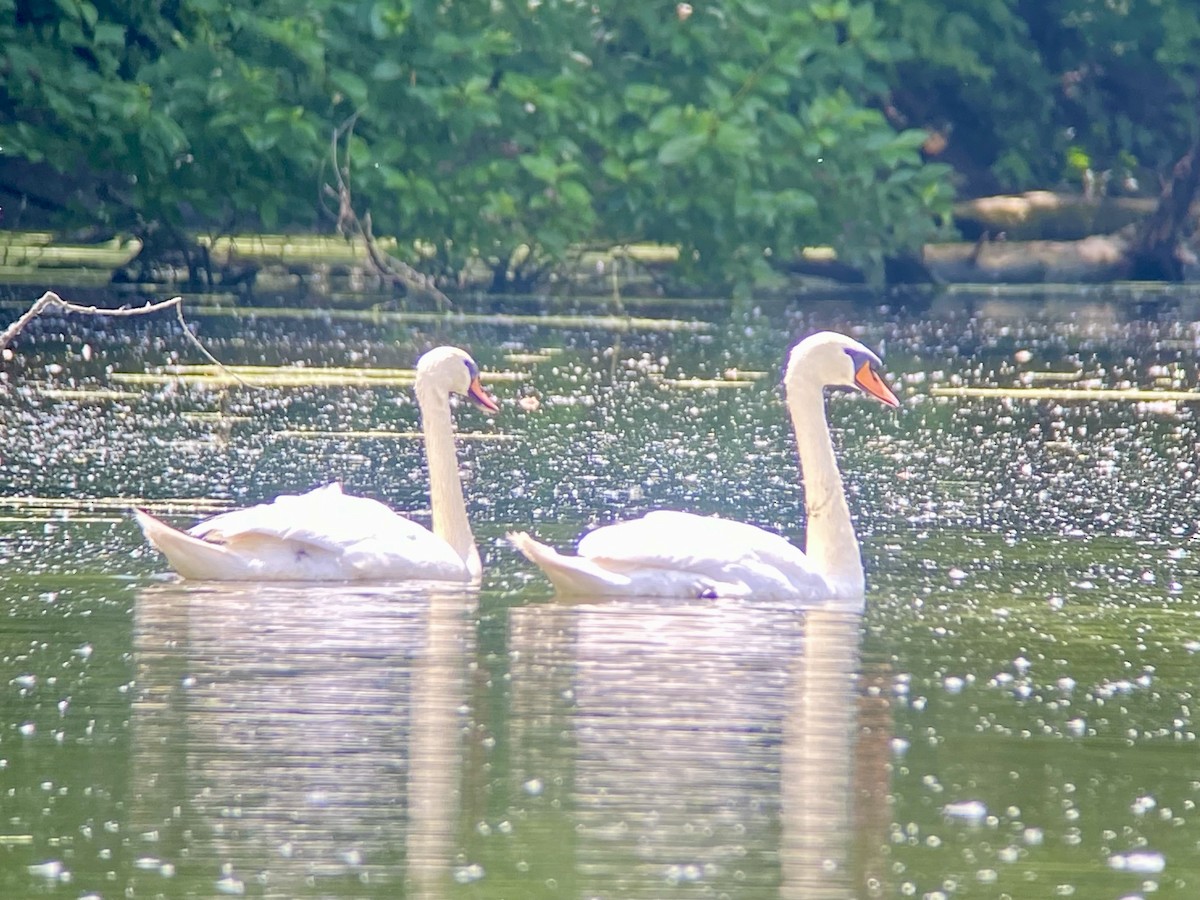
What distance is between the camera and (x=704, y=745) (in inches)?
271

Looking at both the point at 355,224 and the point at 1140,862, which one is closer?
the point at 1140,862

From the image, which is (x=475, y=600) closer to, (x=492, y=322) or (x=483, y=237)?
(x=492, y=322)

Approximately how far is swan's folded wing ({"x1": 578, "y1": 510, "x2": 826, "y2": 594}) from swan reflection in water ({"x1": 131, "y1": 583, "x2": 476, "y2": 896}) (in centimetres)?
55

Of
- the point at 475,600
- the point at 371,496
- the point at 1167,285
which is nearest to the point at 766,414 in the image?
the point at 371,496

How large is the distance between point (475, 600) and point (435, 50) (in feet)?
58.0

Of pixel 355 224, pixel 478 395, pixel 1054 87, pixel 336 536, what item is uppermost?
pixel 1054 87

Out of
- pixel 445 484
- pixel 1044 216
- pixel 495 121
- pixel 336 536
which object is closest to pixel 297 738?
pixel 336 536

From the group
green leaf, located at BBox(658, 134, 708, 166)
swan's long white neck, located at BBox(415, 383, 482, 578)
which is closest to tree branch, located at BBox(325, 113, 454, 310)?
green leaf, located at BBox(658, 134, 708, 166)

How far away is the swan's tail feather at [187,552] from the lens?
31.1 feet

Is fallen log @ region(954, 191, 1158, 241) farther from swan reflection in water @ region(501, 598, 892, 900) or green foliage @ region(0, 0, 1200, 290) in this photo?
swan reflection in water @ region(501, 598, 892, 900)

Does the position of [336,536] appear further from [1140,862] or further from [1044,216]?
[1044,216]

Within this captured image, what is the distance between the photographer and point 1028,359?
69.2 feet

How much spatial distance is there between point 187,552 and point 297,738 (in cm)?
288

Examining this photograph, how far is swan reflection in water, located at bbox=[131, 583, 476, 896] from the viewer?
5684mm
